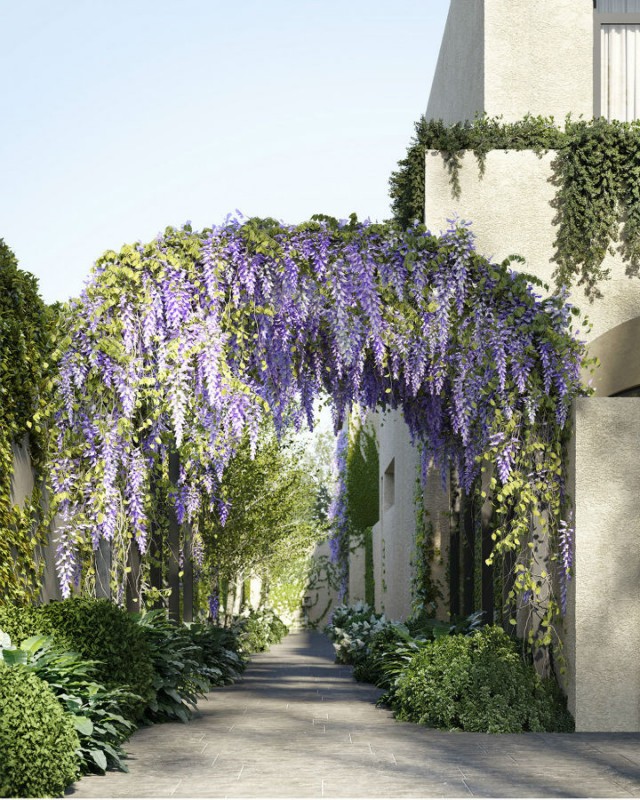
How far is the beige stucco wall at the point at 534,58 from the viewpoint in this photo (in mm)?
10602

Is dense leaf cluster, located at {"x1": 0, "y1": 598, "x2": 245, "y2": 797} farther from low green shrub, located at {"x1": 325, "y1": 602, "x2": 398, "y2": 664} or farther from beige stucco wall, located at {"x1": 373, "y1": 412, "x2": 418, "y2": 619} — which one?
beige stucco wall, located at {"x1": 373, "y1": 412, "x2": 418, "y2": 619}

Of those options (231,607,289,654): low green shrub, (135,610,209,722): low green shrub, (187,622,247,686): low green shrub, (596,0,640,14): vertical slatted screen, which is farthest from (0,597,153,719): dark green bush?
(231,607,289,654): low green shrub

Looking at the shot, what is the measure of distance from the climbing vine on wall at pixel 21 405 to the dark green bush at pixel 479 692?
10.3 feet

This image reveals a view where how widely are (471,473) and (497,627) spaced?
1.44 metres

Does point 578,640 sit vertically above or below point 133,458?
below

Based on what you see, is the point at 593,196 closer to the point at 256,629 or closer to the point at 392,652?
the point at 392,652

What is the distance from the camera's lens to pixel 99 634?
7344 mm

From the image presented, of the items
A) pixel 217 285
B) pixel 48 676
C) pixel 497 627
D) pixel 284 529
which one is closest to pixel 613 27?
pixel 217 285

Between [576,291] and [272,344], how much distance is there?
3.01m

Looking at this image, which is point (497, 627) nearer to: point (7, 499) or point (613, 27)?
point (7, 499)

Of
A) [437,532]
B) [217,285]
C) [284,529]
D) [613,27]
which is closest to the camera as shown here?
[217,285]

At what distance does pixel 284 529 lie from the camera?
18.6 metres

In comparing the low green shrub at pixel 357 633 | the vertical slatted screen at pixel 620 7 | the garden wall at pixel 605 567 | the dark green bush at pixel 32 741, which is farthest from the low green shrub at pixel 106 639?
the vertical slatted screen at pixel 620 7

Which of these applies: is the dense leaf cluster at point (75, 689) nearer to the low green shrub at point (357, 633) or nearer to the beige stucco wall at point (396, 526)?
the low green shrub at point (357, 633)
